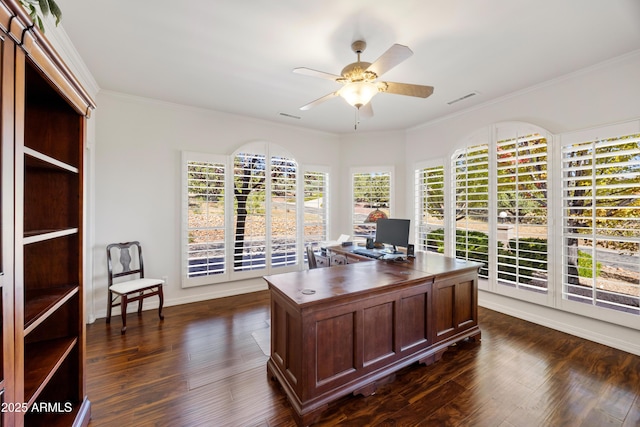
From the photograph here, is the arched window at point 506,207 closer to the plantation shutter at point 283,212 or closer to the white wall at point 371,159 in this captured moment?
the white wall at point 371,159

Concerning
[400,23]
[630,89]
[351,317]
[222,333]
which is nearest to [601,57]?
[630,89]

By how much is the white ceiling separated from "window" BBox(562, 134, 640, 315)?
102 centimetres

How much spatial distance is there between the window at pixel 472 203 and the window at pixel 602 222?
89 centimetres

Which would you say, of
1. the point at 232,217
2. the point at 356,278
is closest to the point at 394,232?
the point at 356,278

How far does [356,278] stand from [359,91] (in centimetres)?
165

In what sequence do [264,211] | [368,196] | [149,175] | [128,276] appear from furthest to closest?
[368,196], [264,211], [149,175], [128,276]

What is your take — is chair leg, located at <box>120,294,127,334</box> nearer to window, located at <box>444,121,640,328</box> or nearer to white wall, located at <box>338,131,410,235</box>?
white wall, located at <box>338,131,410,235</box>

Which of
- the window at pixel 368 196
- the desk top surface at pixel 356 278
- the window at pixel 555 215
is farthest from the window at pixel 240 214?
the window at pixel 555 215

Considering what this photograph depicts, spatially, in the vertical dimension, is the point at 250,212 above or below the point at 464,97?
below

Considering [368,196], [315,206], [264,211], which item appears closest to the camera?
[264,211]

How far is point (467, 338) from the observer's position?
284 cm

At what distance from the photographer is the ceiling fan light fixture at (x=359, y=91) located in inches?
90.7

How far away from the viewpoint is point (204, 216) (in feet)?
13.5

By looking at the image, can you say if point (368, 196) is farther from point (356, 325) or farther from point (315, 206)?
point (356, 325)
